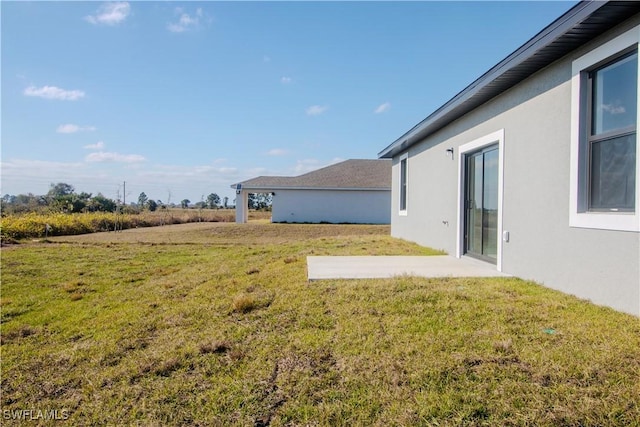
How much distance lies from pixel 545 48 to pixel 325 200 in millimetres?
21465

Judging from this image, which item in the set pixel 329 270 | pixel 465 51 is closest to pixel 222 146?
pixel 465 51

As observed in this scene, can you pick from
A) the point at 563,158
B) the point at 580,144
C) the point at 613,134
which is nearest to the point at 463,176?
the point at 563,158

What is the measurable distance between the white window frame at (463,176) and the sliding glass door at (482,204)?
88 millimetres

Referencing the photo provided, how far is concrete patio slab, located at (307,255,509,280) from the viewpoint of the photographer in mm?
5410

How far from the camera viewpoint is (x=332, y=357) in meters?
2.92

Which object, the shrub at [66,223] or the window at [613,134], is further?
the shrub at [66,223]

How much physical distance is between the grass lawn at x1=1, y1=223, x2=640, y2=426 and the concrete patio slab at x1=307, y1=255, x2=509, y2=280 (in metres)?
0.47

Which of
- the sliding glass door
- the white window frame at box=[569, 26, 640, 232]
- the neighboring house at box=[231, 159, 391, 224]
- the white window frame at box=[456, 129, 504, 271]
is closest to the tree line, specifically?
the neighboring house at box=[231, 159, 391, 224]

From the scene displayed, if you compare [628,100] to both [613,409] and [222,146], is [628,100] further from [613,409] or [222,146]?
[222,146]

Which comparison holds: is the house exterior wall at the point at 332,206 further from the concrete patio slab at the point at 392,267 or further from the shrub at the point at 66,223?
the concrete patio slab at the point at 392,267

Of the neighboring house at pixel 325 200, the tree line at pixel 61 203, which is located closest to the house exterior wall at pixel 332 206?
the neighboring house at pixel 325 200

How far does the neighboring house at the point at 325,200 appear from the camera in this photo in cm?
2514

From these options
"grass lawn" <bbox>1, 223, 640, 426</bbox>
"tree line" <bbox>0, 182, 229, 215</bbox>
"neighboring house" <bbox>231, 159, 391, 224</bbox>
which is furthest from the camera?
"neighboring house" <bbox>231, 159, 391, 224</bbox>

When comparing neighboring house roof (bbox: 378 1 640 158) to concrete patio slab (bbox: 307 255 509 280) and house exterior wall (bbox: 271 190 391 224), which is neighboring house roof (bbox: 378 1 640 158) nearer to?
concrete patio slab (bbox: 307 255 509 280)
